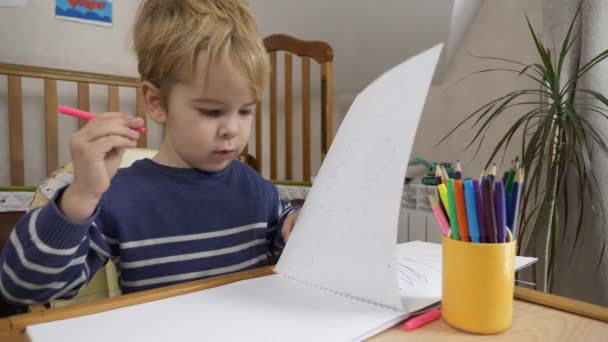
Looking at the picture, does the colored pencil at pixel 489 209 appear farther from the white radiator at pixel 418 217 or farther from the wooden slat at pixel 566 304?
the white radiator at pixel 418 217

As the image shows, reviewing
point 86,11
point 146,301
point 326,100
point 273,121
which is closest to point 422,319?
point 146,301

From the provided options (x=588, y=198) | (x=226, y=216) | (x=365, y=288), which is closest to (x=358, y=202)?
(x=365, y=288)

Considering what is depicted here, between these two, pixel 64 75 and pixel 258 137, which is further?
pixel 258 137

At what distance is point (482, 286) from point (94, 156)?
0.36m

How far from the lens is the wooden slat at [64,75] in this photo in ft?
4.42

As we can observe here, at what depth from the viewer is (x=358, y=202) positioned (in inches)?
15.7

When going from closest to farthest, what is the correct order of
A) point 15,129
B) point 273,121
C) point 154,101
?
point 154,101 → point 15,129 → point 273,121

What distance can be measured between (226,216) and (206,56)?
0.87 ft

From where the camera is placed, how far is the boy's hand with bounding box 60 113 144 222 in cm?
40

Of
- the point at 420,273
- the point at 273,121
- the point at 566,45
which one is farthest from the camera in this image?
the point at 273,121

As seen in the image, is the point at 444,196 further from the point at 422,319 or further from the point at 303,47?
the point at 303,47

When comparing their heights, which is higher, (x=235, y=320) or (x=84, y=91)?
(x=84, y=91)

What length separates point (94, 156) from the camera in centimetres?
41

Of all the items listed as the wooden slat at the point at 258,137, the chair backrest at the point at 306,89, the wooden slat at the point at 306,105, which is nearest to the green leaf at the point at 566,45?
the chair backrest at the point at 306,89
